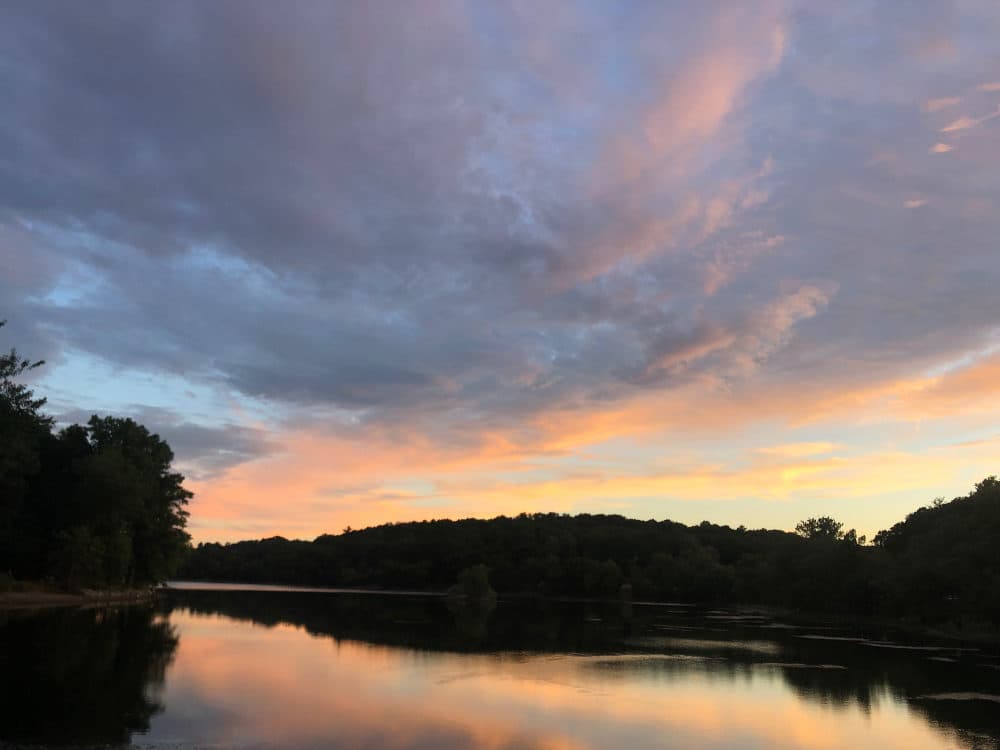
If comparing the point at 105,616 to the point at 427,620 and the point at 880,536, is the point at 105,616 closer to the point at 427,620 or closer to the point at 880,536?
the point at 427,620

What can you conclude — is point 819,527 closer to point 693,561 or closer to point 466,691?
point 693,561

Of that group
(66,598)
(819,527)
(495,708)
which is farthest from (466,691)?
(819,527)

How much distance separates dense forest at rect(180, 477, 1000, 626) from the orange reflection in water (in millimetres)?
35859

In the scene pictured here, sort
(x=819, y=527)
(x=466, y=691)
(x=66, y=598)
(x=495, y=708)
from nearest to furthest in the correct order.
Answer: (x=495, y=708)
(x=466, y=691)
(x=66, y=598)
(x=819, y=527)

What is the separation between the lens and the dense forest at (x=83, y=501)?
56.3 m

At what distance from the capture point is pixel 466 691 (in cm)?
2445

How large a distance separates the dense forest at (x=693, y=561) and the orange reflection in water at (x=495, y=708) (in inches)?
1412

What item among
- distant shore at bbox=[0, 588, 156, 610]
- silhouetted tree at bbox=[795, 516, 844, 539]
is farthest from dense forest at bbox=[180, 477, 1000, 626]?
distant shore at bbox=[0, 588, 156, 610]

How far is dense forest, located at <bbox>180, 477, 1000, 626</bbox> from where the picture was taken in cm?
5872

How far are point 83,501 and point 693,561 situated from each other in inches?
3802

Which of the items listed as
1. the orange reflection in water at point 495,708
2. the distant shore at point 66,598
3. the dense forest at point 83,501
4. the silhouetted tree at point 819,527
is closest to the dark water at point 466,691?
the orange reflection in water at point 495,708

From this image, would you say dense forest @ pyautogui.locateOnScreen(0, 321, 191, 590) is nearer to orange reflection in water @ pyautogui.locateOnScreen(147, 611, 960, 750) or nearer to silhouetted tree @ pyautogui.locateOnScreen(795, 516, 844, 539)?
orange reflection in water @ pyautogui.locateOnScreen(147, 611, 960, 750)

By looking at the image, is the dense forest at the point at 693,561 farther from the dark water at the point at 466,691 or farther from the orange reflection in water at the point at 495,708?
the orange reflection in water at the point at 495,708

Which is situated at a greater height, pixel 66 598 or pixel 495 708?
pixel 66 598
